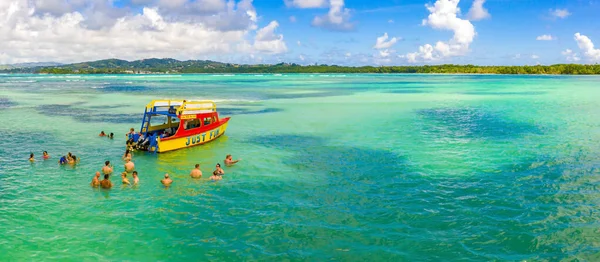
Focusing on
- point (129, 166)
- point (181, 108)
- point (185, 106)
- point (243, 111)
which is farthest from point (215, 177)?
point (243, 111)

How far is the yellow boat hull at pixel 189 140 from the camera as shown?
27.2 m

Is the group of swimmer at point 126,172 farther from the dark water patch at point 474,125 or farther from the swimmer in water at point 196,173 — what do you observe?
the dark water patch at point 474,125

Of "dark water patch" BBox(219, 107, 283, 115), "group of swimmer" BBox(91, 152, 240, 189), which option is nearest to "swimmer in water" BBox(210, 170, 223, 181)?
"group of swimmer" BBox(91, 152, 240, 189)

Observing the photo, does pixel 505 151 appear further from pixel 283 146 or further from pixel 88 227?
pixel 88 227

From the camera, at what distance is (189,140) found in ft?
95.8

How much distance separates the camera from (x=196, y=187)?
67.0ft

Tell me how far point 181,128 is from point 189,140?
1.01 metres

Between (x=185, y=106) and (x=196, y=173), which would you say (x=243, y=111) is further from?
(x=196, y=173)

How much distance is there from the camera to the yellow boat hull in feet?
89.4

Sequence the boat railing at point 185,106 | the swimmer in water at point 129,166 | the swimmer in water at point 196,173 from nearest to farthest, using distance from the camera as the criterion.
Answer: the swimmer in water at point 196,173, the swimmer in water at point 129,166, the boat railing at point 185,106

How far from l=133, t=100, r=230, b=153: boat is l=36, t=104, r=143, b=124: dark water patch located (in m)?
15.0

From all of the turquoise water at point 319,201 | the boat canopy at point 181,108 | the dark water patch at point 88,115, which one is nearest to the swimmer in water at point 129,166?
the turquoise water at point 319,201

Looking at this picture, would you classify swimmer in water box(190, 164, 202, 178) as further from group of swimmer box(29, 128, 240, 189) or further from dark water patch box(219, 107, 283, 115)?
dark water patch box(219, 107, 283, 115)

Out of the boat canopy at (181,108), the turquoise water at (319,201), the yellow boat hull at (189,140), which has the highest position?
the boat canopy at (181,108)
